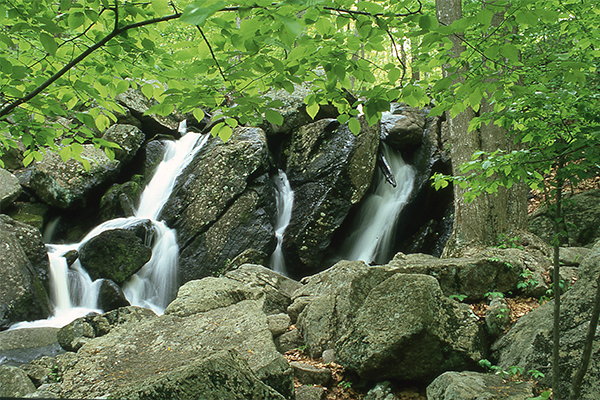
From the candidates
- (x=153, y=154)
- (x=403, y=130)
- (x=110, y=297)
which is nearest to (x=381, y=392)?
(x=110, y=297)

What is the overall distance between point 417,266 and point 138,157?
10.5 metres

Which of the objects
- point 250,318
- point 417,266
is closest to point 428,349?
point 417,266

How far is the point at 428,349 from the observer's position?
10.9 ft

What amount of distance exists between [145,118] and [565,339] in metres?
13.4

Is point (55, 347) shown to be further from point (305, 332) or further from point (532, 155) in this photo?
point (532, 155)

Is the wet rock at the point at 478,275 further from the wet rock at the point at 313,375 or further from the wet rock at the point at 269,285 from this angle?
the wet rock at the point at 269,285

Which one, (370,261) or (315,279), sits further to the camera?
(370,261)

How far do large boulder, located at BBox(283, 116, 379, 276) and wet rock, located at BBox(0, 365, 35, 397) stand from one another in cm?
633

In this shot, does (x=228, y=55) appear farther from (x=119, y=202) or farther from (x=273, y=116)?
(x=119, y=202)

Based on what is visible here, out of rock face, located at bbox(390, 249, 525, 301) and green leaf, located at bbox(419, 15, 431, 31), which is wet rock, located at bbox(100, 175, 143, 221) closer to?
rock face, located at bbox(390, 249, 525, 301)

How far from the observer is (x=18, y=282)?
6902 mm

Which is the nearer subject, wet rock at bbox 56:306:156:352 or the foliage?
the foliage

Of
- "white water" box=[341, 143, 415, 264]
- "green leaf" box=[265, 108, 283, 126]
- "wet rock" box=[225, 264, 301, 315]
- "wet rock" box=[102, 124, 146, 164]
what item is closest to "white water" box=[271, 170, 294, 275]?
"white water" box=[341, 143, 415, 264]

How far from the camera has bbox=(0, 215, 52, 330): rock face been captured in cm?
668
